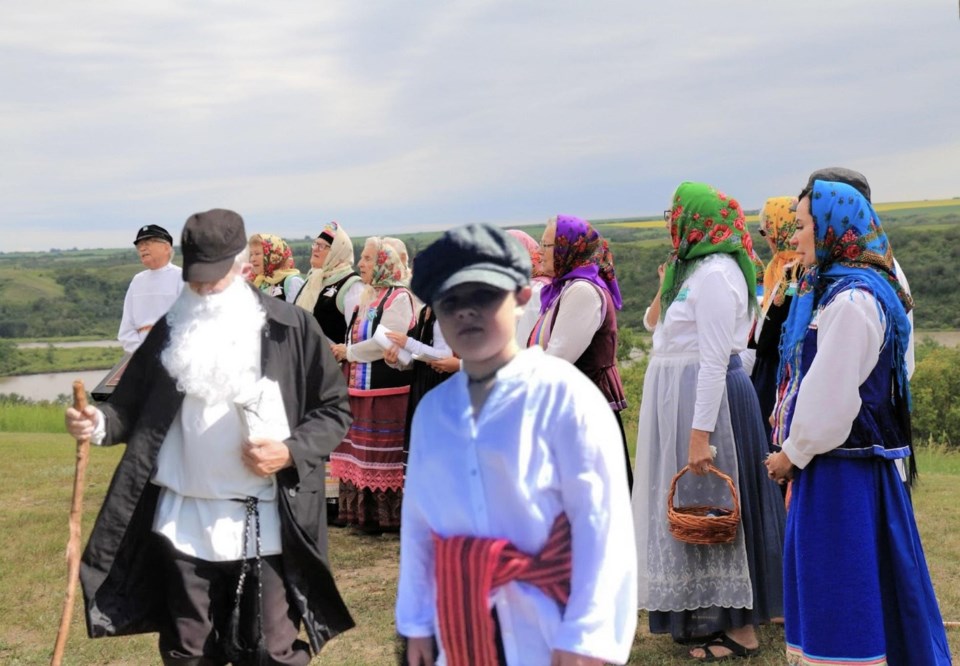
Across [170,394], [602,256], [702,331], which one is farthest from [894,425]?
[170,394]

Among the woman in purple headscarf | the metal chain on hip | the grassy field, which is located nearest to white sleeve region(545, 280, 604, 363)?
the woman in purple headscarf

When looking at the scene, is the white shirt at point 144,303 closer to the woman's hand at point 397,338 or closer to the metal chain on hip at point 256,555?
the woman's hand at point 397,338

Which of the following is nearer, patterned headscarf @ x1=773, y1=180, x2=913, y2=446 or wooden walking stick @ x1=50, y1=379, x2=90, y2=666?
wooden walking stick @ x1=50, y1=379, x2=90, y2=666

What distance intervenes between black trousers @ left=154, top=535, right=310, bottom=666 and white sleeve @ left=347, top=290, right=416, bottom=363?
12.5 ft

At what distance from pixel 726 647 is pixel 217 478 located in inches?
104

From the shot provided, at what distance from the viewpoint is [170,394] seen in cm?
343

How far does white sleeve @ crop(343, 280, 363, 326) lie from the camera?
7.79 metres

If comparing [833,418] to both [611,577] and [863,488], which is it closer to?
[863,488]

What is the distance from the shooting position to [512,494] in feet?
7.40

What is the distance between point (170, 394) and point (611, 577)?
1.83m

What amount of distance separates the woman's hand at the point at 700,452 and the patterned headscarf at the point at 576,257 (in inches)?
42.2

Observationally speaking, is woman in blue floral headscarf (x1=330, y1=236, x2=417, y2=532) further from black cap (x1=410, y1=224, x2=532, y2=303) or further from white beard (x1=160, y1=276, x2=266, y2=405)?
black cap (x1=410, y1=224, x2=532, y2=303)

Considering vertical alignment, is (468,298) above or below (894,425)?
above

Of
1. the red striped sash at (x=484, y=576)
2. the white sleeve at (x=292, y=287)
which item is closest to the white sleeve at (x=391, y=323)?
the white sleeve at (x=292, y=287)
